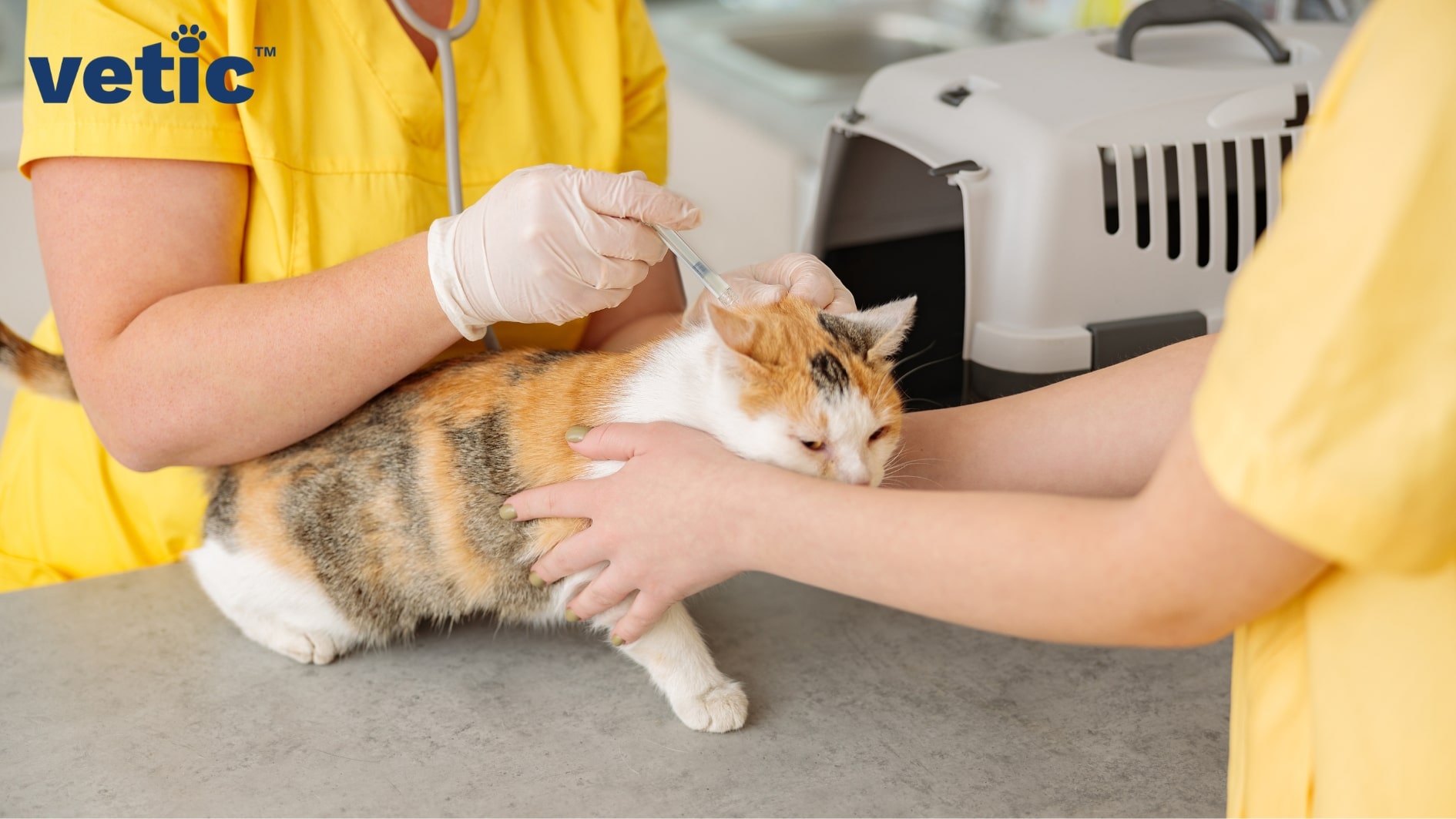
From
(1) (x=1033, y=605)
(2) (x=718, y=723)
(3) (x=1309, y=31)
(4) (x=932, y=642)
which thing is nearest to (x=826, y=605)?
(4) (x=932, y=642)

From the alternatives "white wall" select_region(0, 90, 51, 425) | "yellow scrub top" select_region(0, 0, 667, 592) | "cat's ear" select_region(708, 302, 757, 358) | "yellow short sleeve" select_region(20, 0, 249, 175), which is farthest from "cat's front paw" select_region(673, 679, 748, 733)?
"white wall" select_region(0, 90, 51, 425)

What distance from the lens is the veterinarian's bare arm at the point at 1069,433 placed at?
928mm

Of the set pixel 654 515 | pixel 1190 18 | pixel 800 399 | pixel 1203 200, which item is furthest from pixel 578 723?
pixel 1190 18

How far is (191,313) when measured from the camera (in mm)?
960

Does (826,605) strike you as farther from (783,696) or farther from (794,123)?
(794,123)

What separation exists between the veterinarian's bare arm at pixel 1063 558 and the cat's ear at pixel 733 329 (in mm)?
177

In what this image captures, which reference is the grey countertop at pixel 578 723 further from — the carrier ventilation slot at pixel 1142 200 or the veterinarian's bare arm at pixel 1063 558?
the carrier ventilation slot at pixel 1142 200

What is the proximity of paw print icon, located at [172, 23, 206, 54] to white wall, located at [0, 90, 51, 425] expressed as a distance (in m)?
1.41

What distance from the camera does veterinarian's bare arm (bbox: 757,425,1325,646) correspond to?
61 cm

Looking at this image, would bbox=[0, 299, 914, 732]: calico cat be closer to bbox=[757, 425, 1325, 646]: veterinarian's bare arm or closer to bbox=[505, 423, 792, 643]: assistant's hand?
bbox=[505, 423, 792, 643]: assistant's hand

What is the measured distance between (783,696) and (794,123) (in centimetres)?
159

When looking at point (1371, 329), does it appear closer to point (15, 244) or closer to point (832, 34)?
point (15, 244)

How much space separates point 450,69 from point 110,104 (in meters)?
0.30

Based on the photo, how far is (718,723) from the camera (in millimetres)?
960
